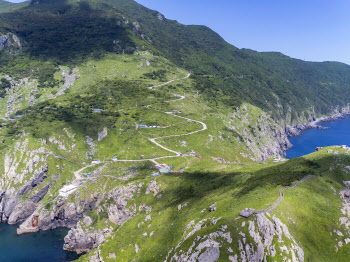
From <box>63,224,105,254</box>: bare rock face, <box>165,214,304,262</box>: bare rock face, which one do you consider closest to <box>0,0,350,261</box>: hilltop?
<box>165,214,304,262</box>: bare rock face

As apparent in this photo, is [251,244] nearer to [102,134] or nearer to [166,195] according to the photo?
[166,195]

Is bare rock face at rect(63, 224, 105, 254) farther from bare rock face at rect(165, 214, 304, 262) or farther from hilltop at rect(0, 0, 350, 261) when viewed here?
bare rock face at rect(165, 214, 304, 262)

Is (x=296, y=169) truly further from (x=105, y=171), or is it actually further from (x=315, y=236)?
(x=105, y=171)

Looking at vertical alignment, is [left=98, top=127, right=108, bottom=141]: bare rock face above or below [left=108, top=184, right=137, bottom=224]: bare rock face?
above

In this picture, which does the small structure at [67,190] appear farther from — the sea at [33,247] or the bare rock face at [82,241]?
the bare rock face at [82,241]

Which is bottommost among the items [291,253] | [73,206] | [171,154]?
[73,206]

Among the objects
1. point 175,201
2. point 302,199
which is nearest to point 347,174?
point 302,199

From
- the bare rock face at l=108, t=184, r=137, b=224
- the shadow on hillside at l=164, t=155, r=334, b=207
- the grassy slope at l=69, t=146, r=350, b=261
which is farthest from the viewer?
the bare rock face at l=108, t=184, r=137, b=224

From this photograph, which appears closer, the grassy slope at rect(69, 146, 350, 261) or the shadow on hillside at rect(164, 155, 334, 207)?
the grassy slope at rect(69, 146, 350, 261)

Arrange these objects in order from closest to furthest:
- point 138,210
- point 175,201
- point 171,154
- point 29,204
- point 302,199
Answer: point 302,199 < point 175,201 < point 138,210 < point 29,204 < point 171,154
